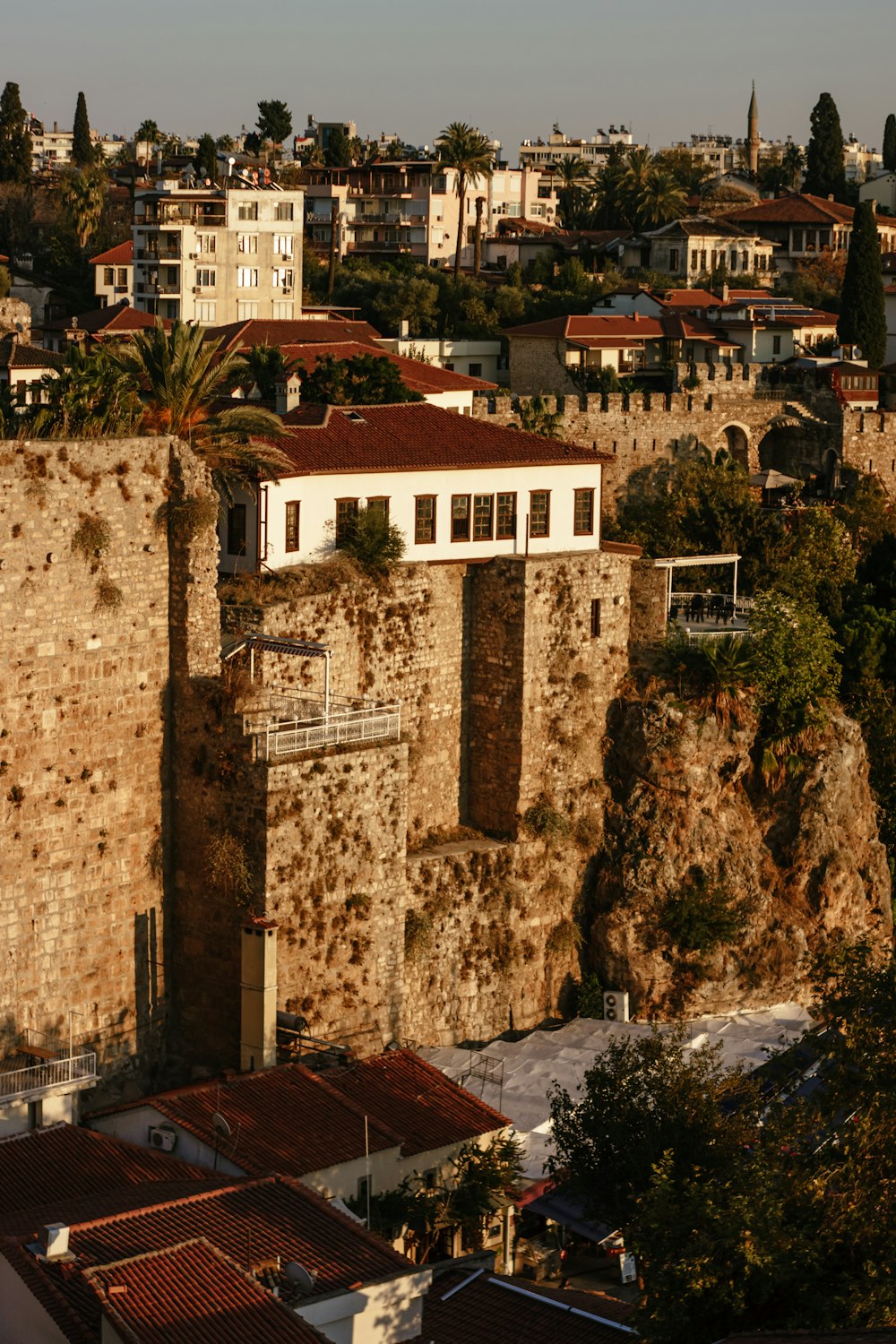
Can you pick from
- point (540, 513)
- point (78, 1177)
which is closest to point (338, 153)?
point (540, 513)

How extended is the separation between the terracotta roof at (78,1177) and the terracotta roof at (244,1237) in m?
0.82

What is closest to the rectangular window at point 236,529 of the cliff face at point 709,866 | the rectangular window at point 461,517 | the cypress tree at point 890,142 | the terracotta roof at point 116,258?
the rectangular window at point 461,517

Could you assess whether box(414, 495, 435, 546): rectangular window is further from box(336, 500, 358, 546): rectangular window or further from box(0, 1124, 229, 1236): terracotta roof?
box(0, 1124, 229, 1236): terracotta roof

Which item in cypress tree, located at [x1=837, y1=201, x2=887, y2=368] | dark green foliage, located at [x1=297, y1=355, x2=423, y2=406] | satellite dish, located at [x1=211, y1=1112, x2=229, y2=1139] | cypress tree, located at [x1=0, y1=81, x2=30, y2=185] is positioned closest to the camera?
satellite dish, located at [x1=211, y1=1112, x2=229, y2=1139]

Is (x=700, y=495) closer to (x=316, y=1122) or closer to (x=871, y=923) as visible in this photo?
(x=871, y=923)

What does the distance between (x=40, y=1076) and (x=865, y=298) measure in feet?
181

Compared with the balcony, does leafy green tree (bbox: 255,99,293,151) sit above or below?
above

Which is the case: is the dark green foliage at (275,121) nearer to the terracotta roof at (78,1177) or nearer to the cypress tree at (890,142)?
the cypress tree at (890,142)

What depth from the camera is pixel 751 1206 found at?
2753 cm

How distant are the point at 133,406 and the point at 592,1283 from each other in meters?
15.3

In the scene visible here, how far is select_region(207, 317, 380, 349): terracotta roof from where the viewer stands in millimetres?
61000

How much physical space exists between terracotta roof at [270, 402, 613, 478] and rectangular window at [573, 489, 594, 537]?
0.67 m

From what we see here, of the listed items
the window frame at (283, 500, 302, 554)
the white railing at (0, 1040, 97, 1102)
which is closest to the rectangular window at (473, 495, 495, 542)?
the window frame at (283, 500, 302, 554)

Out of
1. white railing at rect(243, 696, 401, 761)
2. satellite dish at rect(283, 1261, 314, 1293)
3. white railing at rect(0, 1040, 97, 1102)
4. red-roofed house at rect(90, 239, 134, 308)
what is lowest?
white railing at rect(0, 1040, 97, 1102)
